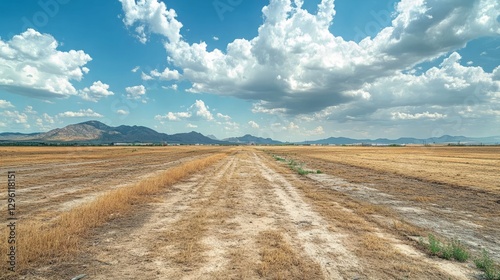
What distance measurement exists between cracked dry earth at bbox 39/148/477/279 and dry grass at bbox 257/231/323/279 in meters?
0.02

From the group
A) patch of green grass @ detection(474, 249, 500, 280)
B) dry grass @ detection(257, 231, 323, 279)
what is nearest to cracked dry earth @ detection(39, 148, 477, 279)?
dry grass @ detection(257, 231, 323, 279)

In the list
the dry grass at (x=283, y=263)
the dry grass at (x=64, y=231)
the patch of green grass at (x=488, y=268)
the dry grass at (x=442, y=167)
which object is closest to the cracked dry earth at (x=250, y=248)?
the dry grass at (x=283, y=263)

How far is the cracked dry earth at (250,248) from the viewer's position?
635 cm

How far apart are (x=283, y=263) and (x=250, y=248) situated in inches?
56.3

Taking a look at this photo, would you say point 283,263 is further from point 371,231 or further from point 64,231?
point 64,231

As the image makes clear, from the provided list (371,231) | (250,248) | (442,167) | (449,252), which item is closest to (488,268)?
(449,252)

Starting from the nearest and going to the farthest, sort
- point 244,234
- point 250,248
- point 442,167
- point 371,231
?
point 250,248
point 244,234
point 371,231
point 442,167

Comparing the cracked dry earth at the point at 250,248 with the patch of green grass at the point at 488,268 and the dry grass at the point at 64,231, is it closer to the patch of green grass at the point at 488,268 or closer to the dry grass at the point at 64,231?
the patch of green grass at the point at 488,268

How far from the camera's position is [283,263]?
6750mm

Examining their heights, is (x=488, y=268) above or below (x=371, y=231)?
above

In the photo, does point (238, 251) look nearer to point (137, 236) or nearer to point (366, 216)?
point (137, 236)

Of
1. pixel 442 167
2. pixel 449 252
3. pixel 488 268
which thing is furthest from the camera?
pixel 442 167

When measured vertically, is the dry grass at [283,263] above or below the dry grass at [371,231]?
above

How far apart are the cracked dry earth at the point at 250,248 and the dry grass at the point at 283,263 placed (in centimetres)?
2
